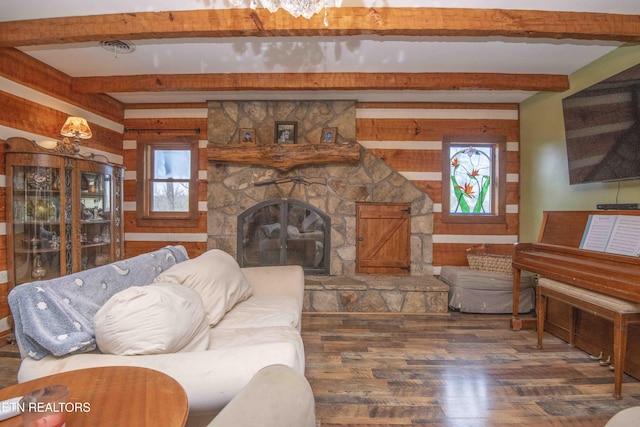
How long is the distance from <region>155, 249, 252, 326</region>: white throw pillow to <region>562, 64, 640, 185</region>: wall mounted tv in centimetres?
304

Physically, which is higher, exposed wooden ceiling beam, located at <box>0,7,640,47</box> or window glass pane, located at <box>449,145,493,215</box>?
exposed wooden ceiling beam, located at <box>0,7,640,47</box>

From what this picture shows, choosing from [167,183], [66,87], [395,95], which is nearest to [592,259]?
[395,95]

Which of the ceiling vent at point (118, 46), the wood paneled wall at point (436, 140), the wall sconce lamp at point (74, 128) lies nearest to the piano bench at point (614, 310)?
the wood paneled wall at point (436, 140)

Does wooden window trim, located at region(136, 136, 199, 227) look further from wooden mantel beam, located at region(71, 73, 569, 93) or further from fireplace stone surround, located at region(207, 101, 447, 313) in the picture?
wooden mantel beam, located at region(71, 73, 569, 93)

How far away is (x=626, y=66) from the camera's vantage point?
2.67 metres

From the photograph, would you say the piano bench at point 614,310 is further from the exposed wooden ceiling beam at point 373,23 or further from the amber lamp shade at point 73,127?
the amber lamp shade at point 73,127

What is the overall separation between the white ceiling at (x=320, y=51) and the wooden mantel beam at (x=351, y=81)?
0.06 m

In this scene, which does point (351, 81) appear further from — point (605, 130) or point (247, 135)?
point (605, 130)

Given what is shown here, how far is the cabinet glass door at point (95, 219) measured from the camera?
319cm

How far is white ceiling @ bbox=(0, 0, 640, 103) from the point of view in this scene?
2197 mm

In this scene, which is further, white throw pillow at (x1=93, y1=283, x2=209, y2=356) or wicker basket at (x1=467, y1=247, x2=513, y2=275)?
wicker basket at (x1=467, y1=247, x2=513, y2=275)

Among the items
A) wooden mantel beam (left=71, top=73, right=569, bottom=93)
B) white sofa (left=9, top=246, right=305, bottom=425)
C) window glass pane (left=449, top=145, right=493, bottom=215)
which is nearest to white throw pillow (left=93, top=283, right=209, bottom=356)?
white sofa (left=9, top=246, right=305, bottom=425)

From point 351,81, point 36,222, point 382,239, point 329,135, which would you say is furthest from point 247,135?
point 36,222

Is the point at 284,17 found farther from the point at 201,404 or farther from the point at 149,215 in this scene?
the point at 149,215
